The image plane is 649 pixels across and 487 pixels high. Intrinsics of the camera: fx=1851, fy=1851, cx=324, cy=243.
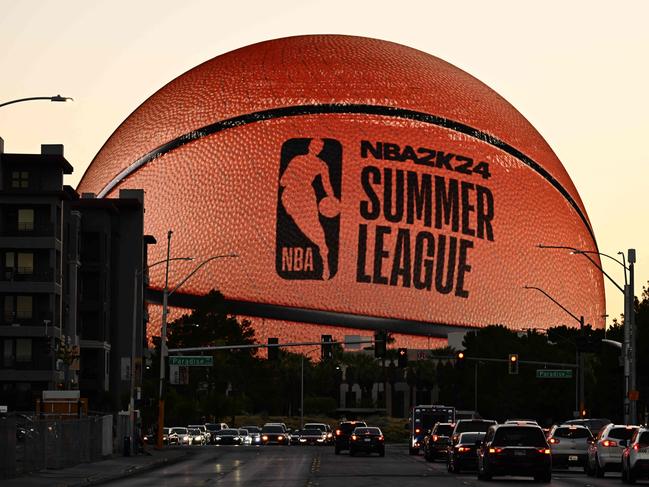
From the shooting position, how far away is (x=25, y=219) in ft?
329

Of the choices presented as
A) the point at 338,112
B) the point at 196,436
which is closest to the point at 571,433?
the point at 196,436

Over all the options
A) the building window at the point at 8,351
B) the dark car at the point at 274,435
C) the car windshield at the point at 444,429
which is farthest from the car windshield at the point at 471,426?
the dark car at the point at 274,435

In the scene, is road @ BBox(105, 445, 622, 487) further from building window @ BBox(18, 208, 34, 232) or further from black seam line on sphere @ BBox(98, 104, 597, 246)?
black seam line on sphere @ BBox(98, 104, 597, 246)

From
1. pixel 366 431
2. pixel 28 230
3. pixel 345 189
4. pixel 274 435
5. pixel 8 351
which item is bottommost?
pixel 274 435

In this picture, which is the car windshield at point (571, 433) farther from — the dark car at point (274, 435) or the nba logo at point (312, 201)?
the nba logo at point (312, 201)

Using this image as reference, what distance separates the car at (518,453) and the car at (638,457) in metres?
2.17

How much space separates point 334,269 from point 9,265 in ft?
134

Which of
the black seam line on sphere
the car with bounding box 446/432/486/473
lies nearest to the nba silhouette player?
the black seam line on sphere

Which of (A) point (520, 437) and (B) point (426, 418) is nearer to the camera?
(A) point (520, 437)

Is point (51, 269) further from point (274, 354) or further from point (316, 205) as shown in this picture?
point (316, 205)

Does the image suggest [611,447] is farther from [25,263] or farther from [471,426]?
[25,263]

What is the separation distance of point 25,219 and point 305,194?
4003 cm

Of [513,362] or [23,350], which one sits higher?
[23,350]

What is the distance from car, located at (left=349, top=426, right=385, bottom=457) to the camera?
256 feet
